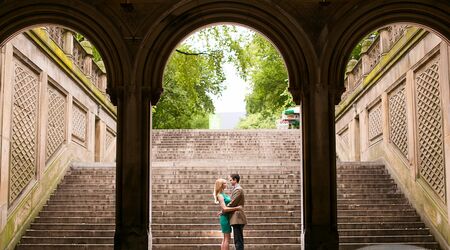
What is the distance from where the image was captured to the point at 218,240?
10.2 meters

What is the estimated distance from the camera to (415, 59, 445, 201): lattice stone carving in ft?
33.9

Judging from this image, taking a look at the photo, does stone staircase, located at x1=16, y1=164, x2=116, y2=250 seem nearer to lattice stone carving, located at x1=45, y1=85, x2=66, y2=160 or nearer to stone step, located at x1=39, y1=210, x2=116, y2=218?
stone step, located at x1=39, y1=210, x2=116, y2=218

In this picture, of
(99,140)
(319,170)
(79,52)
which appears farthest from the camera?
(99,140)

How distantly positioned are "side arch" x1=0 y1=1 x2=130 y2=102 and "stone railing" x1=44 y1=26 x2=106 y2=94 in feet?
14.4

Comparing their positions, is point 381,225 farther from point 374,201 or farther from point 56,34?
point 56,34

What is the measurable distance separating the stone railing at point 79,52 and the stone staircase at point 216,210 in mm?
Answer: 2786

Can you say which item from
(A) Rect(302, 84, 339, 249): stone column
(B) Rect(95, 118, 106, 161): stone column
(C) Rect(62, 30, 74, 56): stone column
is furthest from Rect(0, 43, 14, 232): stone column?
(B) Rect(95, 118, 106, 161): stone column

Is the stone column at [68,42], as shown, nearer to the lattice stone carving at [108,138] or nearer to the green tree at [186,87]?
the green tree at [186,87]

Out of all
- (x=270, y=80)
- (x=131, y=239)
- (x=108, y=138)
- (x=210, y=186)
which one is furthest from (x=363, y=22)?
(x=270, y=80)

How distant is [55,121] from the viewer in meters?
13.3

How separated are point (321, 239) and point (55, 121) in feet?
24.6

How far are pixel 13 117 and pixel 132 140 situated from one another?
345 centimetres

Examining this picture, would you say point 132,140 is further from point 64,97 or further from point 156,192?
point 64,97

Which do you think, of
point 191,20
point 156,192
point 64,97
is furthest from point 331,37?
point 64,97
